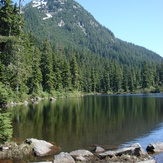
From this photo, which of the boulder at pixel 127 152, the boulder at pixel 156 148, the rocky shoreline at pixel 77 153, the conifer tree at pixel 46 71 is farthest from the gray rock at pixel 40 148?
the conifer tree at pixel 46 71

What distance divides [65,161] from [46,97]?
57159mm

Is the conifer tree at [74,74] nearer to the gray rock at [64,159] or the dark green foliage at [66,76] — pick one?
the dark green foliage at [66,76]

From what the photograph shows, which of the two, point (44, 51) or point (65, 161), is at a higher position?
point (44, 51)

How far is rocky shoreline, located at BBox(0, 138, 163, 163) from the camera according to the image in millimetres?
12430

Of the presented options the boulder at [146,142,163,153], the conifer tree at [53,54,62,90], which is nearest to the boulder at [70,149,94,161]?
the boulder at [146,142,163,153]

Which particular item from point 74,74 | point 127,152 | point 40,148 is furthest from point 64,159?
point 74,74

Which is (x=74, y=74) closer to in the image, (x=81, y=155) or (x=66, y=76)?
(x=66, y=76)

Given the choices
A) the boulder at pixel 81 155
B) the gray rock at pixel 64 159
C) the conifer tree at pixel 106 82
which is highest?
the conifer tree at pixel 106 82

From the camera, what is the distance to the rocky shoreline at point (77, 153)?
1243 centimetres

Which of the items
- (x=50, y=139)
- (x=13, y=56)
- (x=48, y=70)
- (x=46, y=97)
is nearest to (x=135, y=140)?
(x=50, y=139)

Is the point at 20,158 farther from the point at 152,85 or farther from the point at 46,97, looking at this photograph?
the point at 152,85

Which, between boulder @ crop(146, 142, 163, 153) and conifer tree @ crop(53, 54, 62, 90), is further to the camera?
conifer tree @ crop(53, 54, 62, 90)

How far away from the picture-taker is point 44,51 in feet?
252

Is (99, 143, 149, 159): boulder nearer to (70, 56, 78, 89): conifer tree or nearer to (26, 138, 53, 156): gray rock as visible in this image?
(26, 138, 53, 156): gray rock
